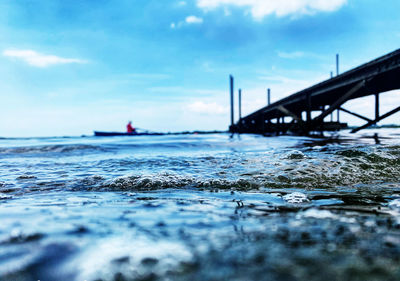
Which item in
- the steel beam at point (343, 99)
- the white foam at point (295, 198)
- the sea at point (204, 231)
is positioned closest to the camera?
the sea at point (204, 231)

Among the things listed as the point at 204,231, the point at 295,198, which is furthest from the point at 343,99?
the point at 204,231

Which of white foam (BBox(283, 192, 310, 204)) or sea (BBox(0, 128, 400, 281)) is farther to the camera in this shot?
white foam (BBox(283, 192, 310, 204))

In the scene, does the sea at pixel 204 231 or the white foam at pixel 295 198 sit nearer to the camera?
the sea at pixel 204 231

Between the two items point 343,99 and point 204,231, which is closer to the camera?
point 204,231

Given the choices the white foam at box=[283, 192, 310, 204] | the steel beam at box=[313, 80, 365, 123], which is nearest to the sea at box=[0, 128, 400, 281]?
the white foam at box=[283, 192, 310, 204]

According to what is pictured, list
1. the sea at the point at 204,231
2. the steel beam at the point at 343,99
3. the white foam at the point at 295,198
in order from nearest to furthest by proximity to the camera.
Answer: the sea at the point at 204,231
the white foam at the point at 295,198
the steel beam at the point at 343,99

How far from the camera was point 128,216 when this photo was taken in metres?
1.74

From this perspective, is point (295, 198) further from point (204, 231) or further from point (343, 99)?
point (343, 99)

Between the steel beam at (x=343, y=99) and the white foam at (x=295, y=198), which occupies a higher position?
the steel beam at (x=343, y=99)

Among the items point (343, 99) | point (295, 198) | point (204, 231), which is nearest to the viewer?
point (204, 231)

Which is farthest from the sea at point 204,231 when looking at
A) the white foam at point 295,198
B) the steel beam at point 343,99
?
the steel beam at point 343,99

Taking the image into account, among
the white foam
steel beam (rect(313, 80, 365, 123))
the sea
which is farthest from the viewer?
steel beam (rect(313, 80, 365, 123))

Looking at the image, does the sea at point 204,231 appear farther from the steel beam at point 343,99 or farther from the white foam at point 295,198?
the steel beam at point 343,99

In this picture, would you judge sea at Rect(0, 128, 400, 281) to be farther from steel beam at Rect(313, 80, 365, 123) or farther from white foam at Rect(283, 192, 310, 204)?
steel beam at Rect(313, 80, 365, 123)
